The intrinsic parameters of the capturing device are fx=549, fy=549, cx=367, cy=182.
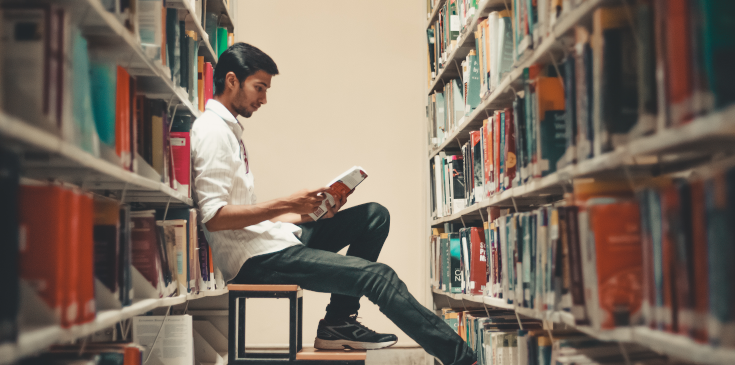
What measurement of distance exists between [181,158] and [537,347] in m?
1.31

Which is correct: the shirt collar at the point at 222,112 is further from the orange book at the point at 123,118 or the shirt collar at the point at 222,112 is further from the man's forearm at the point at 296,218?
the orange book at the point at 123,118

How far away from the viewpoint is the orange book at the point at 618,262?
1.06 meters

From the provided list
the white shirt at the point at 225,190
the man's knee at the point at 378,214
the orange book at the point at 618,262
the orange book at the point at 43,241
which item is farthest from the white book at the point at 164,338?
the orange book at the point at 618,262

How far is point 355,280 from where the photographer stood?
1.85 metres

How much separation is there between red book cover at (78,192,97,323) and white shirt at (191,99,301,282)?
74 cm

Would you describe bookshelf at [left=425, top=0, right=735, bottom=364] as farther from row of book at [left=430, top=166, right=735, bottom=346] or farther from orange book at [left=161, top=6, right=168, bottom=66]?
orange book at [left=161, top=6, right=168, bottom=66]

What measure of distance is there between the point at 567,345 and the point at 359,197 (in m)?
2.27

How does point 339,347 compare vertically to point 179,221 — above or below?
below

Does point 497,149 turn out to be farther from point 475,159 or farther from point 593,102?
point 593,102

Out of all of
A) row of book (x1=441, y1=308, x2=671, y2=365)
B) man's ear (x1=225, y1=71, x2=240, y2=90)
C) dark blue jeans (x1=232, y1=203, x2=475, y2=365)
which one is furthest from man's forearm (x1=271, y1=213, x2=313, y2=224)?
row of book (x1=441, y1=308, x2=671, y2=365)

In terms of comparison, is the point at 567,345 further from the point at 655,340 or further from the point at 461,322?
the point at 461,322

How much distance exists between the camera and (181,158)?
1932mm

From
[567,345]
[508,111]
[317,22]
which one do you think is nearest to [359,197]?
[317,22]

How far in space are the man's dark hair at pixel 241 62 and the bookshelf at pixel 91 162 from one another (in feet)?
0.64
